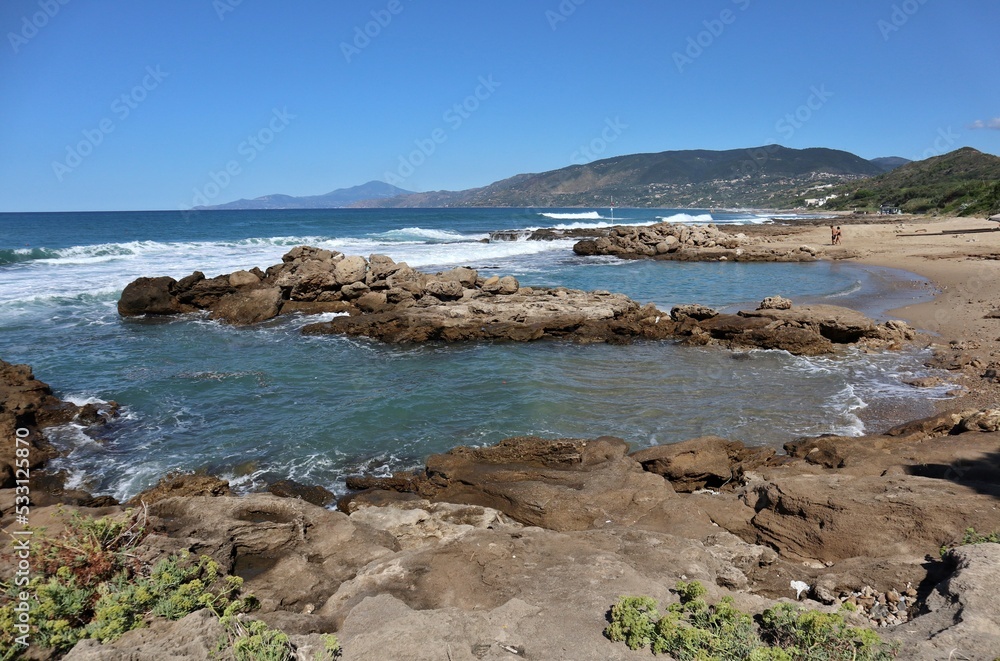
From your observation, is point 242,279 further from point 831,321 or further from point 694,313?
point 831,321

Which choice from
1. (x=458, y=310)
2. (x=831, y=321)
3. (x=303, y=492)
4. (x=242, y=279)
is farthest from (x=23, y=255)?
(x=831, y=321)

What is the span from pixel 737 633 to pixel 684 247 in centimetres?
4012

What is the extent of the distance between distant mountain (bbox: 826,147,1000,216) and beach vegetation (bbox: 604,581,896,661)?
58.3 m

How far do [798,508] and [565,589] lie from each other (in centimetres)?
316

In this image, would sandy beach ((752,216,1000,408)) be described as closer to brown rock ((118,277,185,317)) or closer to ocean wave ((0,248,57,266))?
brown rock ((118,277,185,317))

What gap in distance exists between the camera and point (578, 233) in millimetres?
60438

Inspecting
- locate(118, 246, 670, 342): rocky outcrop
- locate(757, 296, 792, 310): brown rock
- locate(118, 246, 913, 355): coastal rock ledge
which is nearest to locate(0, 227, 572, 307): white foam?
locate(118, 246, 670, 342): rocky outcrop

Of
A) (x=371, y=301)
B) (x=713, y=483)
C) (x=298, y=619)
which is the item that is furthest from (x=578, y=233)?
(x=298, y=619)

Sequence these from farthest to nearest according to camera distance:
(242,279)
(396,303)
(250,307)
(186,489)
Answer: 1. (242,279)
2. (396,303)
3. (250,307)
4. (186,489)

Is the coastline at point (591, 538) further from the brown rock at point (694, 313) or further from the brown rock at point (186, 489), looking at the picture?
the brown rock at point (694, 313)

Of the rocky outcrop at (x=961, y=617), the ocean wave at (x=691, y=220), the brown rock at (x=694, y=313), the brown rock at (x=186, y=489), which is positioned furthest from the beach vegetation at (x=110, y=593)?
the ocean wave at (x=691, y=220)

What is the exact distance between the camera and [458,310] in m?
18.3

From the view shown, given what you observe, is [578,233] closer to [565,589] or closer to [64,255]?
[64,255]

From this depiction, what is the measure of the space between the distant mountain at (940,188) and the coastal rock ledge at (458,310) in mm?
45408
